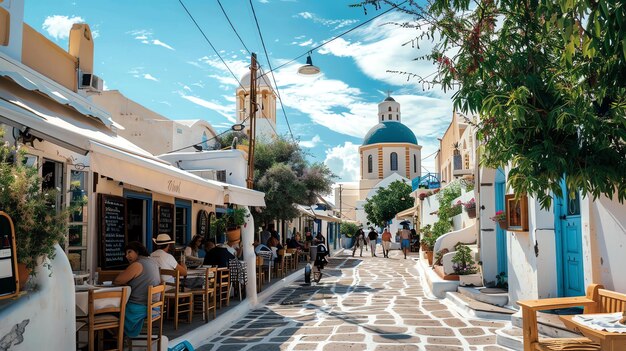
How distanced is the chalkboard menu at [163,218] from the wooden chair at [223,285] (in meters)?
2.95

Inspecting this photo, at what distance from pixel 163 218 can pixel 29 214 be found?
900cm

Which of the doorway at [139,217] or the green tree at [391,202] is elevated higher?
the green tree at [391,202]

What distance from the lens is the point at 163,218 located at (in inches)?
511

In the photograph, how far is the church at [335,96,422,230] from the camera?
62656mm

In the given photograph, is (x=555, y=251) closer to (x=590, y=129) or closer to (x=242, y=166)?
(x=590, y=129)

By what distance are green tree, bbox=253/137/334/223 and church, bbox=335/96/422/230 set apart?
39.6 meters

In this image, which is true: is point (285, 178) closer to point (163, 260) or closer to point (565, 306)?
point (163, 260)

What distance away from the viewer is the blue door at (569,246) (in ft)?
23.7

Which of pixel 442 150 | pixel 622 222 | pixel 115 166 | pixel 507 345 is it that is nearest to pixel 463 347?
pixel 507 345

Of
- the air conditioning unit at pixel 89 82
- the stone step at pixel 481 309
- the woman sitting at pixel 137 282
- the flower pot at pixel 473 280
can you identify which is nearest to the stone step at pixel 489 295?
the stone step at pixel 481 309

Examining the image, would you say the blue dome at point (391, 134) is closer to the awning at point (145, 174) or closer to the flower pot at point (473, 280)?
the flower pot at point (473, 280)

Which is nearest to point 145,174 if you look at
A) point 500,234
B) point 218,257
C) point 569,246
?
point 218,257

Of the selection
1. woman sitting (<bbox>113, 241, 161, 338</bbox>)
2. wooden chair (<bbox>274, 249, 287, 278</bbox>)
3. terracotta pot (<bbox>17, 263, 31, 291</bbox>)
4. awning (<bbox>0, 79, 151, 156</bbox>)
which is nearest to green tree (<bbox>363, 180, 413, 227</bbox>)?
wooden chair (<bbox>274, 249, 287, 278</bbox>)

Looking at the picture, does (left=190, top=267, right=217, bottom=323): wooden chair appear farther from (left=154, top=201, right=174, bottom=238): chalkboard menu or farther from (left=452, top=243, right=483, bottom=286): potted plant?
(left=452, top=243, right=483, bottom=286): potted plant
